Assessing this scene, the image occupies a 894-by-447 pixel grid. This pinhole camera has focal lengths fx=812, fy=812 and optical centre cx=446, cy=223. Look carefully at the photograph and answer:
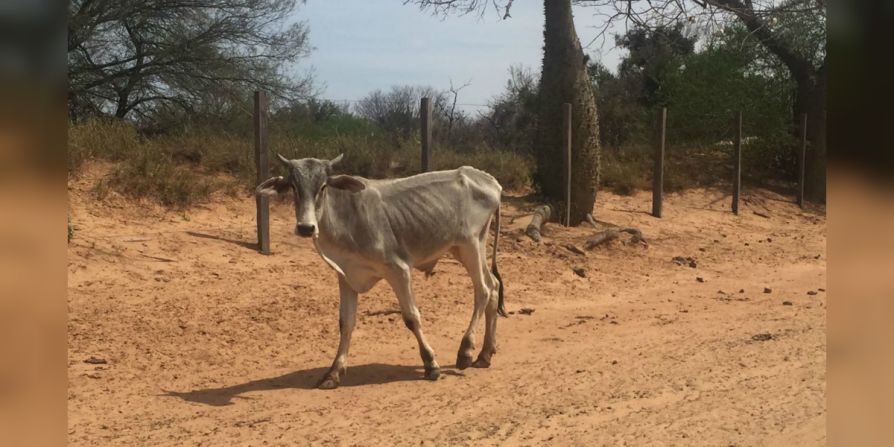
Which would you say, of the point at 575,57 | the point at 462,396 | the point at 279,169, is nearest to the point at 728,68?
the point at 575,57

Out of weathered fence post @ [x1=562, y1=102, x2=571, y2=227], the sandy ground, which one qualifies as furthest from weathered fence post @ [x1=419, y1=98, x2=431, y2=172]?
weathered fence post @ [x1=562, y1=102, x2=571, y2=227]

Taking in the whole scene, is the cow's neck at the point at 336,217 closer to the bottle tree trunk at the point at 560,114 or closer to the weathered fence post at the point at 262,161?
the weathered fence post at the point at 262,161

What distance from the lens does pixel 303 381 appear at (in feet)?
22.3

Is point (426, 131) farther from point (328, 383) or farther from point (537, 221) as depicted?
point (328, 383)

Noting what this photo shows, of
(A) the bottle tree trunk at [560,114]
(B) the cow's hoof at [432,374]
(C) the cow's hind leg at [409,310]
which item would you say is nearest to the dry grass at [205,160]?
(A) the bottle tree trunk at [560,114]

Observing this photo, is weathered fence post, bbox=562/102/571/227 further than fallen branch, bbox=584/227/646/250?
Yes

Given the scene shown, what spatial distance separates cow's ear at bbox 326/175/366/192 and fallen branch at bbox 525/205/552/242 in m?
6.59

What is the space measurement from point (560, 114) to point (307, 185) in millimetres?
9641

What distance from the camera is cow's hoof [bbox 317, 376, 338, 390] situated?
6.46 metres

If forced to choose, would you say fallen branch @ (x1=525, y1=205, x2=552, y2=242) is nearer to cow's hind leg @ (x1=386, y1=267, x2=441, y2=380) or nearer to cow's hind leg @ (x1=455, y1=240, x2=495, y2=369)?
cow's hind leg @ (x1=455, y1=240, x2=495, y2=369)

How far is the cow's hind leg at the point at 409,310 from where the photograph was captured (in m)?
6.69

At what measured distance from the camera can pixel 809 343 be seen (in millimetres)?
6793

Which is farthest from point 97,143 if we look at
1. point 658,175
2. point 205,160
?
point 658,175
